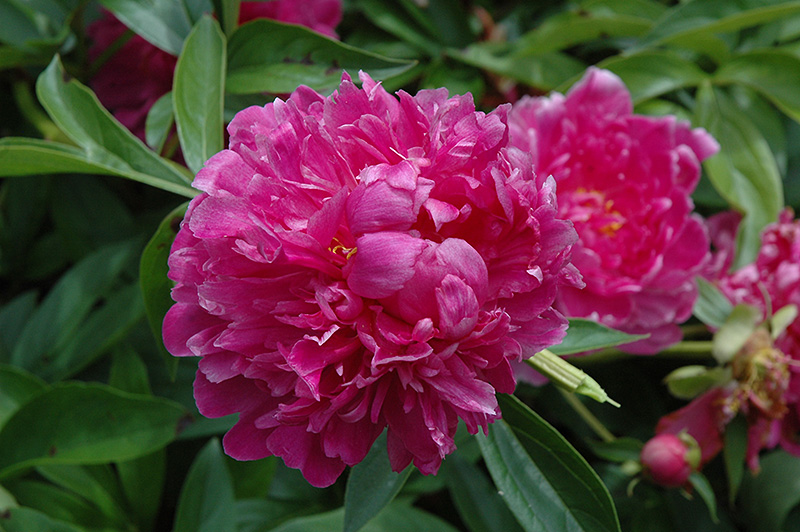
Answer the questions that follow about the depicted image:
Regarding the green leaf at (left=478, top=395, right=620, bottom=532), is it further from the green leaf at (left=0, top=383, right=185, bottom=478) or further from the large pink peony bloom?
the green leaf at (left=0, top=383, right=185, bottom=478)

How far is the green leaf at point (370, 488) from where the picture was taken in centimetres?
49

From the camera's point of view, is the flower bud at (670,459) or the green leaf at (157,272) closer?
the green leaf at (157,272)

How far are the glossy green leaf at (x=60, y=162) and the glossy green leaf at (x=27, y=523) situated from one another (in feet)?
0.99

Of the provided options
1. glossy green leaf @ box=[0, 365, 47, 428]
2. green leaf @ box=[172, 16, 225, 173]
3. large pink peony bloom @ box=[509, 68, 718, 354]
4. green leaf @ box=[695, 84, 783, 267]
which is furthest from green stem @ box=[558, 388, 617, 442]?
glossy green leaf @ box=[0, 365, 47, 428]

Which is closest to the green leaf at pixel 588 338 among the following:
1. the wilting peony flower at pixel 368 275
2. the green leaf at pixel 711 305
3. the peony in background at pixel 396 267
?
the peony in background at pixel 396 267

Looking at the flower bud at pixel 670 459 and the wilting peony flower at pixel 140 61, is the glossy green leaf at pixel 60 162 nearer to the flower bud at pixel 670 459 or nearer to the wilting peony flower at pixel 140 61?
the wilting peony flower at pixel 140 61

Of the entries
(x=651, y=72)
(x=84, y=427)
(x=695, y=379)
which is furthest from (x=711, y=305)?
(x=84, y=427)

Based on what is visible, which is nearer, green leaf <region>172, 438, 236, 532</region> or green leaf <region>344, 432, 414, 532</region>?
green leaf <region>344, 432, 414, 532</region>

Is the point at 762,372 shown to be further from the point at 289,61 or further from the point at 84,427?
the point at 84,427

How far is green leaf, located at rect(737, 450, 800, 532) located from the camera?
0.73 metres

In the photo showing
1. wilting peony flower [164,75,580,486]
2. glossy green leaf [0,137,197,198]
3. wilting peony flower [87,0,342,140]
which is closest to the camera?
wilting peony flower [164,75,580,486]

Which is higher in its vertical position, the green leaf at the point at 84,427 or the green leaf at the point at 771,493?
the green leaf at the point at 84,427

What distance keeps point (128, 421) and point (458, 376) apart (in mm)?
405

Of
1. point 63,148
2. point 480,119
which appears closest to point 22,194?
point 63,148
